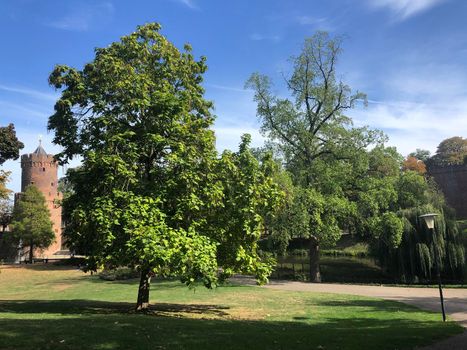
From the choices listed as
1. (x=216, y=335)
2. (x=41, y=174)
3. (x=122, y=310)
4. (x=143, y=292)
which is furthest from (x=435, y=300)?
(x=41, y=174)

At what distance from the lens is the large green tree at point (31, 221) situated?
55250 mm

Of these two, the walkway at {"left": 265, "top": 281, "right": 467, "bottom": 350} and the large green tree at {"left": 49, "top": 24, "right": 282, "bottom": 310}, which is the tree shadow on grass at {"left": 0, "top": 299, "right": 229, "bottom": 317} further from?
the walkway at {"left": 265, "top": 281, "right": 467, "bottom": 350}

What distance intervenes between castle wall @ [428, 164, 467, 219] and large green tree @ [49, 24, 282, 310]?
63.8m

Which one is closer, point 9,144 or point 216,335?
point 216,335

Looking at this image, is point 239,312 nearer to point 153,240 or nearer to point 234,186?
point 234,186

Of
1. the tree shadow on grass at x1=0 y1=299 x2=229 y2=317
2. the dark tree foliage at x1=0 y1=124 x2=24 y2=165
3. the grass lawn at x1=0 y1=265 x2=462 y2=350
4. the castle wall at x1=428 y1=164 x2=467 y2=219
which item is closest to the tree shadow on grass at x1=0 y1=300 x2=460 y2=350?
the grass lawn at x1=0 y1=265 x2=462 y2=350

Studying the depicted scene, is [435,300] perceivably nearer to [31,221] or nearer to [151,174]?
[151,174]

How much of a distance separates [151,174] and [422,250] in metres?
20.2

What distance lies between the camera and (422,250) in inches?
1074

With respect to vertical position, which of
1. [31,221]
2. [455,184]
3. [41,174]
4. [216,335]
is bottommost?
[216,335]

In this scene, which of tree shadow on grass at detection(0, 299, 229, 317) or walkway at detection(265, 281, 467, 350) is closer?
walkway at detection(265, 281, 467, 350)

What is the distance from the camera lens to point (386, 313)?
48.6 feet

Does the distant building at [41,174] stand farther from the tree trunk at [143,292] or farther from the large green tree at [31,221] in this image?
the tree trunk at [143,292]

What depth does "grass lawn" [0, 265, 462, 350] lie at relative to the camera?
8.34 metres
